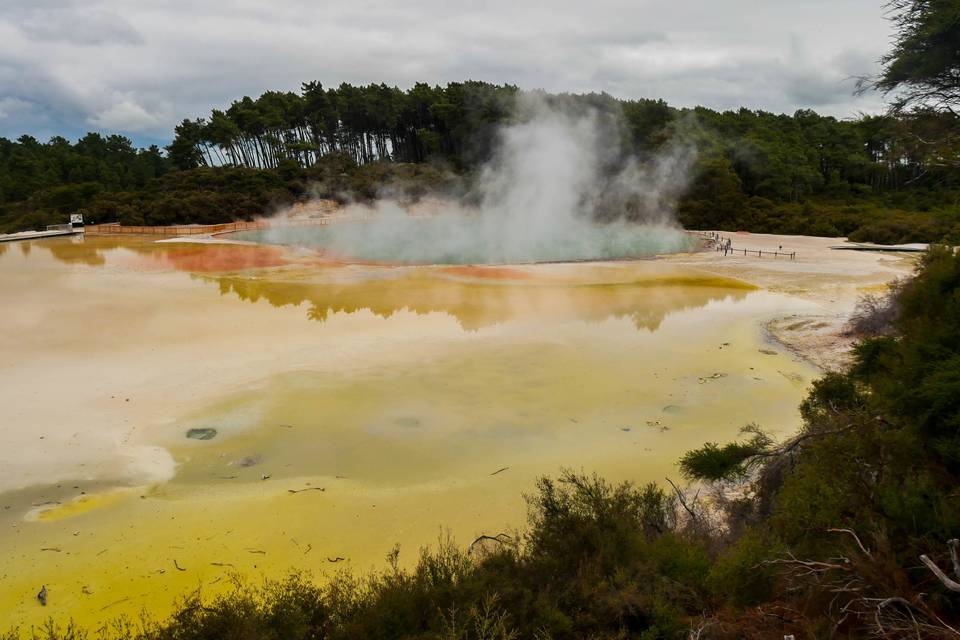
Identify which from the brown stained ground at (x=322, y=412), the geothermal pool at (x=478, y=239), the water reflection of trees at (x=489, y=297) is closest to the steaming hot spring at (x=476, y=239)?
the geothermal pool at (x=478, y=239)

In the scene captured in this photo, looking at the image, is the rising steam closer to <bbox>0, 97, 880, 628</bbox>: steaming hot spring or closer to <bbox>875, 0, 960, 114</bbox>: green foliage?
<bbox>0, 97, 880, 628</bbox>: steaming hot spring

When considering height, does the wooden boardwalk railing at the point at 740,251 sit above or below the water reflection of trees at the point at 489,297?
above

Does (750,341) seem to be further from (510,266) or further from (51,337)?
(51,337)

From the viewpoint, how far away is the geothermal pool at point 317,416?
20.5 feet

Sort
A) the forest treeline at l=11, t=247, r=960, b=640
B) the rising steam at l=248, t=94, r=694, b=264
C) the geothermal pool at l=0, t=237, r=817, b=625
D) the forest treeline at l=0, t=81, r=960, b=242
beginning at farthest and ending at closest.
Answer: the forest treeline at l=0, t=81, r=960, b=242 → the rising steam at l=248, t=94, r=694, b=264 → the geothermal pool at l=0, t=237, r=817, b=625 → the forest treeline at l=11, t=247, r=960, b=640

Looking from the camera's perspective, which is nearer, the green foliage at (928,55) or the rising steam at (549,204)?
the green foliage at (928,55)

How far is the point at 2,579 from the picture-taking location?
5.71 meters

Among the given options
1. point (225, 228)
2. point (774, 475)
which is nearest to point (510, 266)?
point (774, 475)

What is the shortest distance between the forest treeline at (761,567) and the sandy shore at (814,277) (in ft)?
16.1

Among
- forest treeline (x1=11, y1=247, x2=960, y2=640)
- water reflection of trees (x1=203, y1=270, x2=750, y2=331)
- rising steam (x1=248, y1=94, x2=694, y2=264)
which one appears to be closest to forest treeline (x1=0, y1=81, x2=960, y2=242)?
rising steam (x1=248, y1=94, x2=694, y2=264)

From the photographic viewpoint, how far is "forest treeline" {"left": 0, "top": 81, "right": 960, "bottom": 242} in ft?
143

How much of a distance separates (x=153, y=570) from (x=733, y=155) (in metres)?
50.4

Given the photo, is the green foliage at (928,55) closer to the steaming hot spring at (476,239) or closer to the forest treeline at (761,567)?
the forest treeline at (761,567)

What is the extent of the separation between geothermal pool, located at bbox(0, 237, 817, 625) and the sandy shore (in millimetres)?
900
